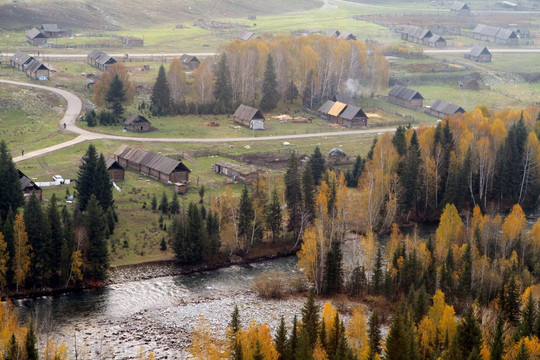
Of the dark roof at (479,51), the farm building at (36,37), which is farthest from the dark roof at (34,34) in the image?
the dark roof at (479,51)

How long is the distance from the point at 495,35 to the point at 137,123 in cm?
11060

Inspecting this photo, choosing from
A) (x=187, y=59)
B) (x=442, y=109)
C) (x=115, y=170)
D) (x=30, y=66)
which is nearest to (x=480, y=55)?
(x=442, y=109)

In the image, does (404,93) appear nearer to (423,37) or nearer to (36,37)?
(423,37)

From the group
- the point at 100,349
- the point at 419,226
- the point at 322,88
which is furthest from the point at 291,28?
the point at 100,349

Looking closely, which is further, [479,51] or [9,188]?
[479,51]

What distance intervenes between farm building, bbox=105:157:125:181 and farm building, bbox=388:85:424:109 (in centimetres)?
6160

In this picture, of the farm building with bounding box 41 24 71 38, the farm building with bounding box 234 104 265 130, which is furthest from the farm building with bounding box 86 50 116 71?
the farm building with bounding box 234 104 265 130

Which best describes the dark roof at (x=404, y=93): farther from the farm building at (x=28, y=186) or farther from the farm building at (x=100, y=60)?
the farm building at (x=28, y=186)

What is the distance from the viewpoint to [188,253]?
239 ft

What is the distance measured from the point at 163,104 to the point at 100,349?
69.0 meters

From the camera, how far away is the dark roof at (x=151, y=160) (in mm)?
90250

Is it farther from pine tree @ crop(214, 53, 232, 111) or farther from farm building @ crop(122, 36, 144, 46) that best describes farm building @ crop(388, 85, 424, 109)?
farm building @ crop(122, 36, 144, 46)

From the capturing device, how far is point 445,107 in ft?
422

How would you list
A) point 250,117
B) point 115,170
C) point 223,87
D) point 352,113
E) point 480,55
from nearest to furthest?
point 115,170, point 250,117, point 352,113, point 223,87, point 480,55
